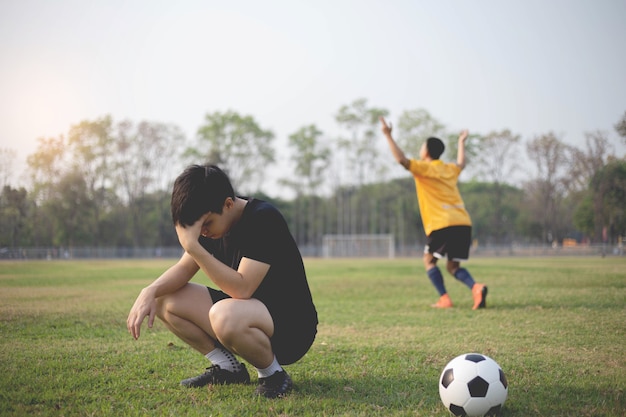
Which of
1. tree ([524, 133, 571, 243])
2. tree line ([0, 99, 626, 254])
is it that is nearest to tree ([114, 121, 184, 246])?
tree line ([0, 99, 626, 254])

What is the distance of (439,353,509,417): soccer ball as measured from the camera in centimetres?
288

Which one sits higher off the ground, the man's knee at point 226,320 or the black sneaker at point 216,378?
the man's knee at point 226,320

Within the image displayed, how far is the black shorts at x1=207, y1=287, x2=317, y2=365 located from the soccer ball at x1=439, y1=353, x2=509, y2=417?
0.89 m

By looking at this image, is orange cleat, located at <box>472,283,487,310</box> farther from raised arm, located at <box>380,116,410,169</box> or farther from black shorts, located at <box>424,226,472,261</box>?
raised arm, located at <box>380,116,410,169</box>

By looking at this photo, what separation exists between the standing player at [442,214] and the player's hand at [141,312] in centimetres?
493

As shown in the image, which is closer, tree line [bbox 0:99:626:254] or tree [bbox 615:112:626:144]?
tree [bbox 615:112:626:144]

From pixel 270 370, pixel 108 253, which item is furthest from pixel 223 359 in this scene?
pixel 108 253

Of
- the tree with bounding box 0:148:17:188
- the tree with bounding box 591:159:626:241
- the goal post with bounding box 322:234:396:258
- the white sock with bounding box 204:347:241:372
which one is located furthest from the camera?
the goal post with bounding box 322:234:396:258

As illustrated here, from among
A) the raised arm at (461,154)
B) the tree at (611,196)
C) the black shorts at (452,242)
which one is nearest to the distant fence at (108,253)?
the black shorts at (452,242)

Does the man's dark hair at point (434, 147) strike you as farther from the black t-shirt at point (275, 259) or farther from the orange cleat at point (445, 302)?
the black t-shirt at point (275, 259)

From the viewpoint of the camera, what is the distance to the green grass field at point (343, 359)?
3098 millimetres

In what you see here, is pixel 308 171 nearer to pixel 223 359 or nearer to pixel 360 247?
pixel 360 247

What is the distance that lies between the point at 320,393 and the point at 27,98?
5.46m

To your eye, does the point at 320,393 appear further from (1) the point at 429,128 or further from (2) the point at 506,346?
(1) the point at 429,128
